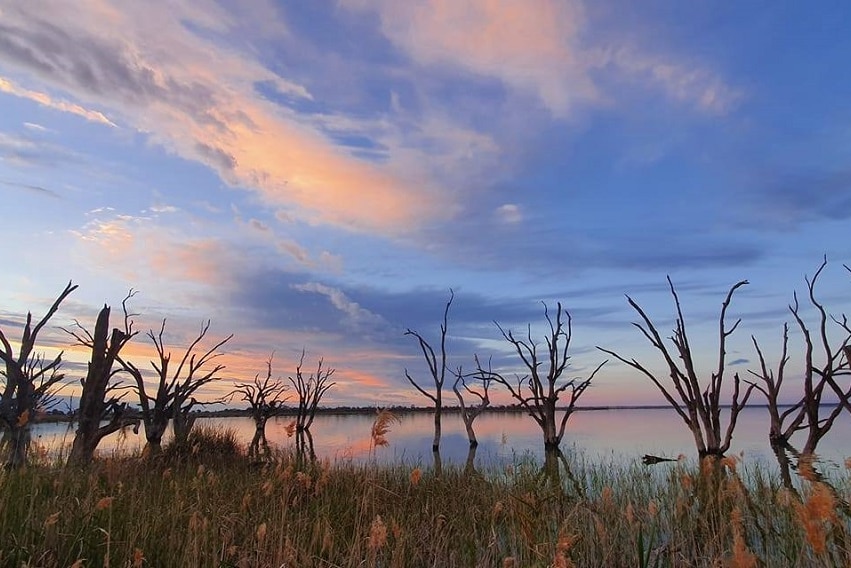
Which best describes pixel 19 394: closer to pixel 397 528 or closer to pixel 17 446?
pixel 17 446

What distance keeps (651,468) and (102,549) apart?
13148 millimetres

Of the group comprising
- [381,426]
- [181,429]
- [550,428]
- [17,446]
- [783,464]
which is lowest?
[783,464]

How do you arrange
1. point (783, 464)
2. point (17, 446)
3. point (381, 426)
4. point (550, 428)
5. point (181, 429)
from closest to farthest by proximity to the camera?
1. point (381, 426)
2. point (17, 446)
3. point (783, 464)
4. point (181, 429)
5. point (550, 428)

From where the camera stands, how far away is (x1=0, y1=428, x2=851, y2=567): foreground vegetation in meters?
4.14

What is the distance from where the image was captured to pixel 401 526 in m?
6.25

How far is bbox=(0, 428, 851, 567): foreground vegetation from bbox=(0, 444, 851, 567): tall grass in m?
0.02

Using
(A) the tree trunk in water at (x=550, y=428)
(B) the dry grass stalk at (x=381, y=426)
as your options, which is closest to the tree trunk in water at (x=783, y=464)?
(A) the tree trunk in water at (x=550, y=428)

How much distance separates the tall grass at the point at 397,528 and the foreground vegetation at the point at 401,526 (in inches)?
0.8

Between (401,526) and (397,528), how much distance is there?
1408 millimetres

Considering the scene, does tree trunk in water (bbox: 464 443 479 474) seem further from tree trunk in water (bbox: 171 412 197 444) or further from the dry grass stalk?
tree trunk in water (bbox: 171 412 197 444)

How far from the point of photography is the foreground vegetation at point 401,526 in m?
4.14

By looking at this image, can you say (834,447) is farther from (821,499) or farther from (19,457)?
(19,457)

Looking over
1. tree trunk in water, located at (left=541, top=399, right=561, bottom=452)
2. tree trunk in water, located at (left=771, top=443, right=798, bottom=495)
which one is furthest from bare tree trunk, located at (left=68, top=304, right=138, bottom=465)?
tree trunk in water, located at (left=541, top=399, right=561, bottom=452)

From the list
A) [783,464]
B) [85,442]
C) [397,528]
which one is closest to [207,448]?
[85,442]
